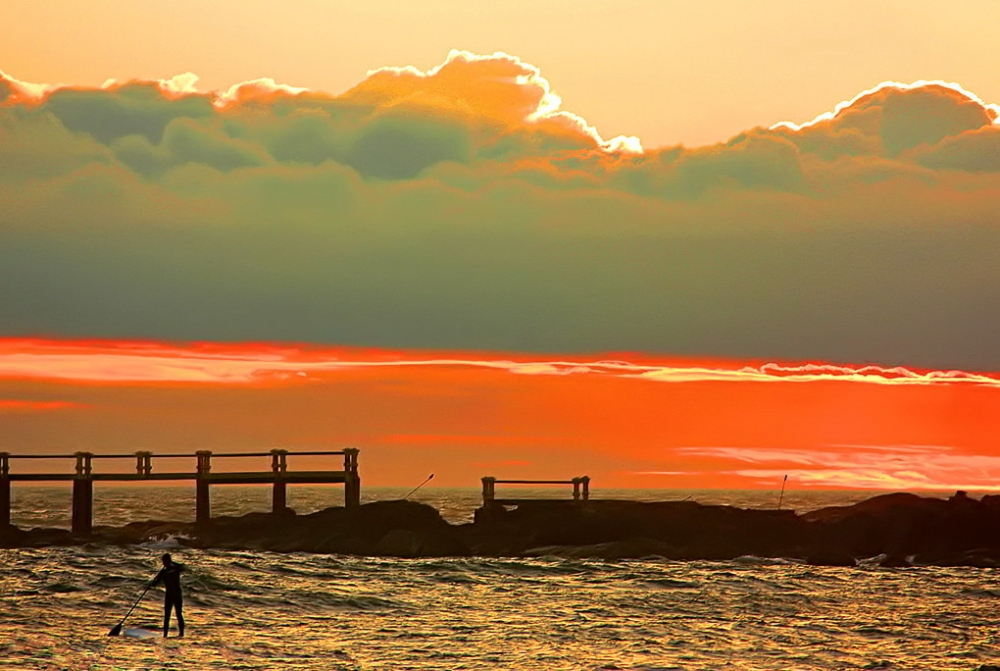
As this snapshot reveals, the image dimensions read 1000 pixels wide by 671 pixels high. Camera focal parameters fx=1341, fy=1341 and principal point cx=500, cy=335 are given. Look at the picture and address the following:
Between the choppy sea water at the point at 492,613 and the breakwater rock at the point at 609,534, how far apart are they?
982 millimetres

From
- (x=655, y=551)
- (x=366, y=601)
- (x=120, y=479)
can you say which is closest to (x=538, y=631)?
(x=366, y=601)

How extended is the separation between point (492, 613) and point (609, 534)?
13558 millimetres

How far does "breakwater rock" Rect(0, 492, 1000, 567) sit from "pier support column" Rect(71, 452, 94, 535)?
1.87 feet

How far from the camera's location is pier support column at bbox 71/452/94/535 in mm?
49031

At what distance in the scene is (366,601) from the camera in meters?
36.9

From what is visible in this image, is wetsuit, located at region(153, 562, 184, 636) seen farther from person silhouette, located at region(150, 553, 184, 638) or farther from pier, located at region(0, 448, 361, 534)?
pier, located at region(0, 448, 361, 534)

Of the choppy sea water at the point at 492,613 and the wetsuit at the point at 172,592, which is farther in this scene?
the wetsuit at the point at 172,592

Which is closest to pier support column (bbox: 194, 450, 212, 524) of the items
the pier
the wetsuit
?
the pier

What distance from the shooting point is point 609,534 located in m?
48.4

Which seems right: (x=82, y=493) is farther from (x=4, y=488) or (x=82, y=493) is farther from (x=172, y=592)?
(x=172, y=592)

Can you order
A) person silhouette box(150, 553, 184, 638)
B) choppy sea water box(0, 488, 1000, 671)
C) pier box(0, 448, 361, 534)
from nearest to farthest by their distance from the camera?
choppy sea water box(0, 488, 1000, 671) < person silhouette box(150, 553, 184, 638) < pier box(0, 448, 361, 534)

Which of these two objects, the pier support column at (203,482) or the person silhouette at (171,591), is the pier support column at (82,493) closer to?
the pier support column at (203,482)

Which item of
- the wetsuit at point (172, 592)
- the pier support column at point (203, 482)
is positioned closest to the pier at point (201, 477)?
the pier support column at point (203, 482)

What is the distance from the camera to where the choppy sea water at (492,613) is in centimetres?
2905
